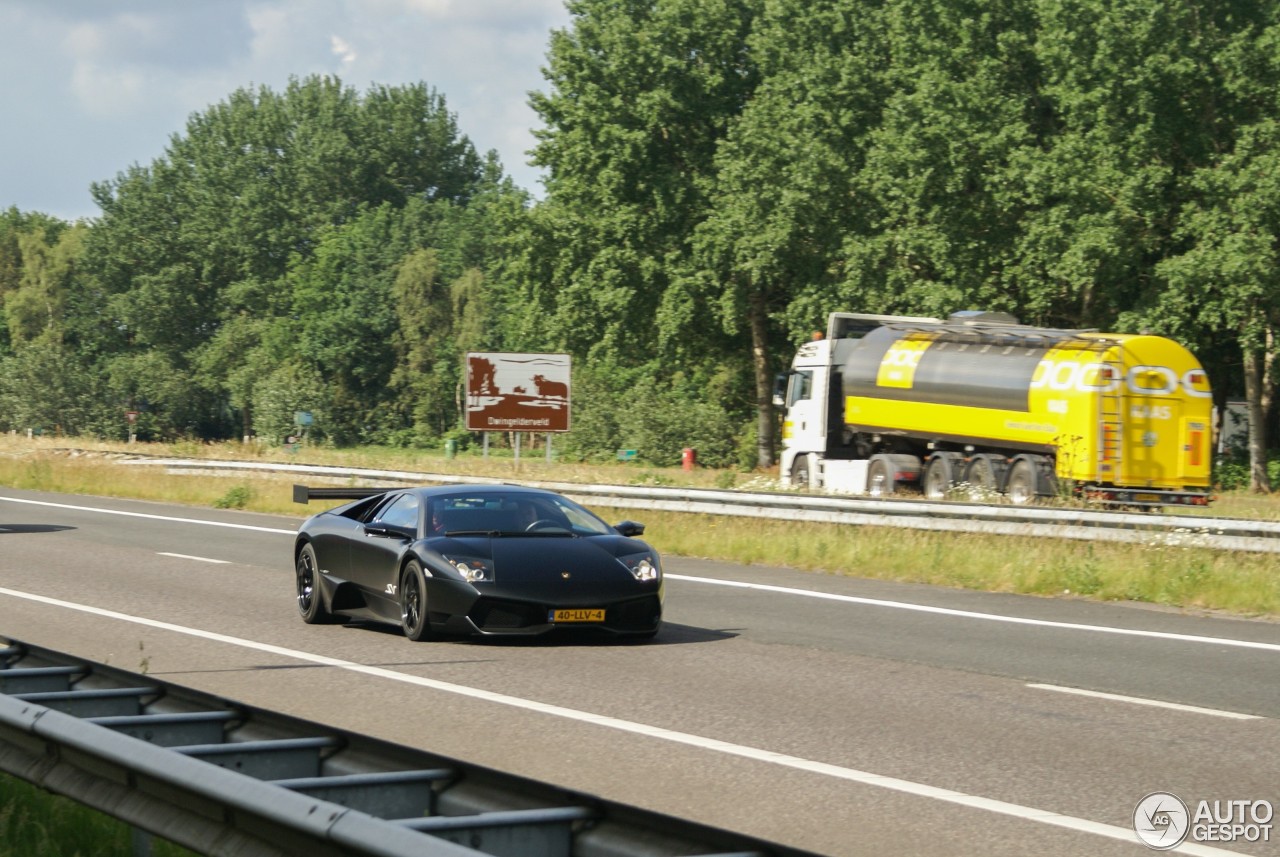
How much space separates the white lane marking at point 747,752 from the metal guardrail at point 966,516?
383 inches

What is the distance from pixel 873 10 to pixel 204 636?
46.3 metres

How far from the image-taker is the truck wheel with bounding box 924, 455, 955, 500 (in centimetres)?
3212

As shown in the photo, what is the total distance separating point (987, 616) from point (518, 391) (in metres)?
27.4

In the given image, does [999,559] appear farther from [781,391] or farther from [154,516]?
Result: [781,391]

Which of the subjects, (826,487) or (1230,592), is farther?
(826,487)

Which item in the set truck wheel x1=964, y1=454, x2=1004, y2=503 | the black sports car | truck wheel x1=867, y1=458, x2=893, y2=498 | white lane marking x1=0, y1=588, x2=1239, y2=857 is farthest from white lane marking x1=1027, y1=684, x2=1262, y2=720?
truck wheel x1=867, y1=458, x2=893, y2=498

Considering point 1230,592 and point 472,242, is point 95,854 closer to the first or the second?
point 1230,592

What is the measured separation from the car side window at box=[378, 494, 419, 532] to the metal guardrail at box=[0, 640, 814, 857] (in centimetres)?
714

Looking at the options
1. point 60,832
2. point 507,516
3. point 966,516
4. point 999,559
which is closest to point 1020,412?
point 966,516

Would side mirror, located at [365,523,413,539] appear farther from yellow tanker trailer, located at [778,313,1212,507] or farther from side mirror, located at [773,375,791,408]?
side mirror, located at [773,375,791,408]

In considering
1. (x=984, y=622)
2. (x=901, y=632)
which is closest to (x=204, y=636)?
(x=901, y=632)

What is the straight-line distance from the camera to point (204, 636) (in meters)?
13.2

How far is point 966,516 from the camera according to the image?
2061 centimetres

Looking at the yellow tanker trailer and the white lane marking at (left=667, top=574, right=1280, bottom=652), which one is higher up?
the yellow tanker trailer
